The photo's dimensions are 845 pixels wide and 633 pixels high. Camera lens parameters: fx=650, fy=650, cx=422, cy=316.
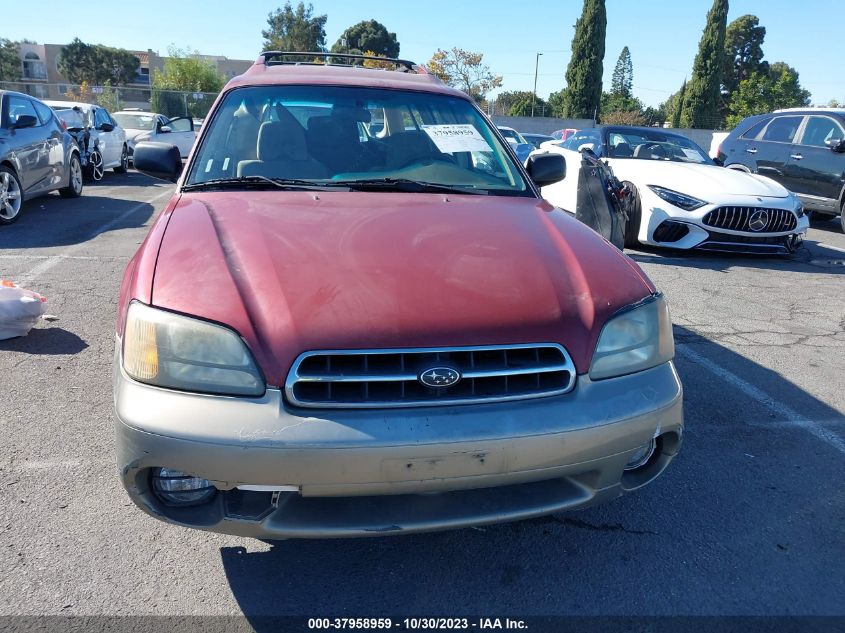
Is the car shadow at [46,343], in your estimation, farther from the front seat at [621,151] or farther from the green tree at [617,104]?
the green tree at [617,104]

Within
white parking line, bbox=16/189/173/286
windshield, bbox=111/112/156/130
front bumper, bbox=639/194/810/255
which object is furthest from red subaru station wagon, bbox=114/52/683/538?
windshield, bbox=111/112/156/130

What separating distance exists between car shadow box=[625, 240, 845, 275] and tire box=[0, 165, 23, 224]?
7.30 metres

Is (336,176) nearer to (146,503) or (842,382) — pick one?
(146,503)

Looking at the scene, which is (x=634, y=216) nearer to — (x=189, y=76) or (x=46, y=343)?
(x=46, y=343)

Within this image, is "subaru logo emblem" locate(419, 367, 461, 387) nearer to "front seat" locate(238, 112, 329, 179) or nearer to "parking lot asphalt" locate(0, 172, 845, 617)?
"parking lot asphalt" locate(0, 172, 845, 617)

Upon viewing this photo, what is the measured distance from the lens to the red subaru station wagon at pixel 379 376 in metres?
1.76

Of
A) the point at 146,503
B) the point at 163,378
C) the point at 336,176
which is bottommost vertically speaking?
the point at 146,503

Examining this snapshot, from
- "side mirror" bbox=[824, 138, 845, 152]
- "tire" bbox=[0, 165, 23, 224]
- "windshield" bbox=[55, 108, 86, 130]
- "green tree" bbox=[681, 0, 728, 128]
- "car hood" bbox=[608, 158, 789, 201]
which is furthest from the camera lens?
"green tree" bbox=[681, 0, 728, 128]

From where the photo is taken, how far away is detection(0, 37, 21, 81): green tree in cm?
6256

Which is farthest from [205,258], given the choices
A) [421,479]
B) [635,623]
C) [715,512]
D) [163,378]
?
[715,512]

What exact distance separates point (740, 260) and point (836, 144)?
3.36 m

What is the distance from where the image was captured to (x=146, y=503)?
1869 millimetres

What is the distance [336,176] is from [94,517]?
5.68ft

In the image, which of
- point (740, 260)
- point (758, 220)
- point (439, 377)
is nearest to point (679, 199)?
point (758, 220)
